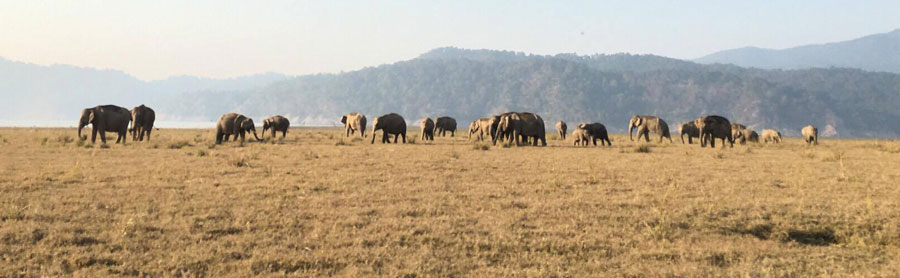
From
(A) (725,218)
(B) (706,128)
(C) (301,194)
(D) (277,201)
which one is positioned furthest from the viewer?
(B) (706,128)

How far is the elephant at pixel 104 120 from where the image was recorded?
26453mm

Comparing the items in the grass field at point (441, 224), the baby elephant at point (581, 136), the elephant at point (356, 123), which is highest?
the elephant at point (356, 123)

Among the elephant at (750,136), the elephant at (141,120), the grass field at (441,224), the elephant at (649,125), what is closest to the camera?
the grass field at (441,224)

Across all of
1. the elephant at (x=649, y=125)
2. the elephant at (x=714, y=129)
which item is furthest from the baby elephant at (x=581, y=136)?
the elephant at (x=649, y=125)

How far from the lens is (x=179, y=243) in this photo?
6430mm

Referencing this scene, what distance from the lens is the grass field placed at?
18.8 ft

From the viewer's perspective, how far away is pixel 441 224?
7.60 meters

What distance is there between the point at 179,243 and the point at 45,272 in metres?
1.33

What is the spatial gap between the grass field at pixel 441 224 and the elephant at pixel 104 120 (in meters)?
14.1

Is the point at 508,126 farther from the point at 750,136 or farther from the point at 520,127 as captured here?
the point at 750,136

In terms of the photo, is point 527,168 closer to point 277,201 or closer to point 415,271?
point 277,201

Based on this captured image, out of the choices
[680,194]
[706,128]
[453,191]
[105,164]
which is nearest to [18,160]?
[105,164]

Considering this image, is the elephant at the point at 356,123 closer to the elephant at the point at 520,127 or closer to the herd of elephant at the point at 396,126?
the herd of elephant at the point at 396,126

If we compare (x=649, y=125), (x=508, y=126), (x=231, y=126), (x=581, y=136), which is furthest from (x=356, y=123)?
(x=649, y=125)
